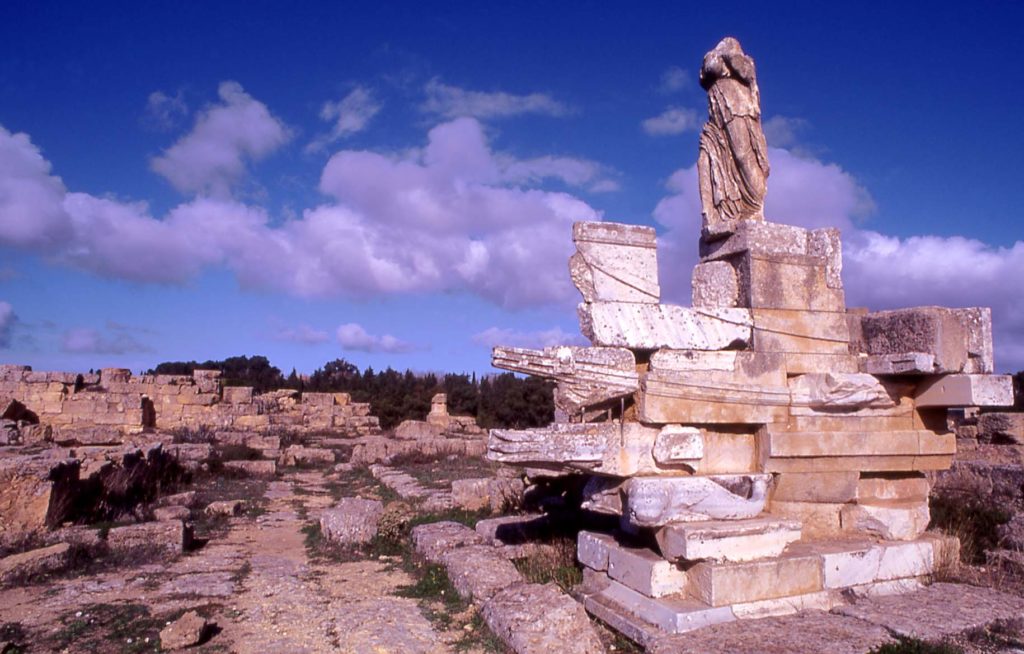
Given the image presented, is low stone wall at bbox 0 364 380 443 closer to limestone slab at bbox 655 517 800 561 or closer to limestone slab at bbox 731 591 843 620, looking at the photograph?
limestone slab at bbox 655 517 800 561

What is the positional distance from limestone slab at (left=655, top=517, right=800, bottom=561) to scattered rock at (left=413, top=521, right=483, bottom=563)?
2820 millimetres

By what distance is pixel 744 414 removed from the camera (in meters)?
5.25

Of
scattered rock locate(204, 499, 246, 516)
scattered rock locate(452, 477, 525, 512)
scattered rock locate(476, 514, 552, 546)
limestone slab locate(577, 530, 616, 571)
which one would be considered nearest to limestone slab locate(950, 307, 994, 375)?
limestone slab locate(577, 530, 616, 571)

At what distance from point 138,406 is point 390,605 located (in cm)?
1861

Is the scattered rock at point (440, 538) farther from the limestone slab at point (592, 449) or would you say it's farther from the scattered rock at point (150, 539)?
the scattered rock at point (150, 539)

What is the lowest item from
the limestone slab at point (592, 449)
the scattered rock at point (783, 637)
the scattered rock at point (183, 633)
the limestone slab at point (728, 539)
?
the scattered rock at point (183, 633)

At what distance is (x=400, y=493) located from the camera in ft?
39.2

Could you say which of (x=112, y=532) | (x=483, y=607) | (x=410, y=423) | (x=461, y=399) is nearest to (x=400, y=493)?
(x=112, y=532)

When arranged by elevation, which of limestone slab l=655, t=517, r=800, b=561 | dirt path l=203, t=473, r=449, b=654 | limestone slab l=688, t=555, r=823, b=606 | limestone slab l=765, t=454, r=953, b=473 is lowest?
dirt path l=203, t=473, r=449, b=654

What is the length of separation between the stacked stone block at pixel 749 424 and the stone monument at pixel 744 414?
14 millimetres

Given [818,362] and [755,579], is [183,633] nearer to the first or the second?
[755,579]

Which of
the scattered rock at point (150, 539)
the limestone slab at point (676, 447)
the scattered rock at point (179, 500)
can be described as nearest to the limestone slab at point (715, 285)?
the limestone slab at point (676, 447)

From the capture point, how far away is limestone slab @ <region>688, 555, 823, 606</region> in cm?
452

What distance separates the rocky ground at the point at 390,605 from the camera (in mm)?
4266
